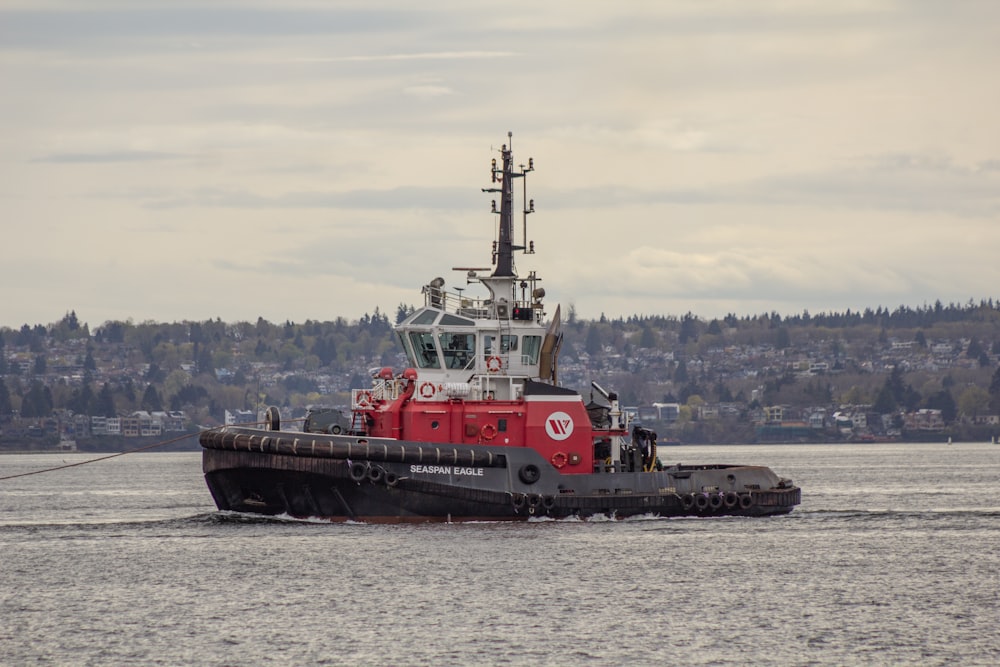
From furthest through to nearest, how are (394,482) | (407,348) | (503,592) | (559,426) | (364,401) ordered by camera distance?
(407,348)
(364,401)
(559,426)
(394,482)
(503,592)

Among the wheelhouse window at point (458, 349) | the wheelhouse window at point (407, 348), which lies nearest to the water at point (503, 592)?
the wheelhouse window at point (458, 349)

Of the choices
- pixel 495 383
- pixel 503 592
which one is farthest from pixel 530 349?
pixel 503 592

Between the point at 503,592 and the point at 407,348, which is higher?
the point at 407,348

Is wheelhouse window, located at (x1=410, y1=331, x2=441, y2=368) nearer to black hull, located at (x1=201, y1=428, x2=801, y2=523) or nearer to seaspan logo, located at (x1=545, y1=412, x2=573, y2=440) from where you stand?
black hull, located at (x1=201, y1=428, x2=801, y2=523)

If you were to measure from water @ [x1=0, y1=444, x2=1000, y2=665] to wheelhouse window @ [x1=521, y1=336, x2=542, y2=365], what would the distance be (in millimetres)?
4828

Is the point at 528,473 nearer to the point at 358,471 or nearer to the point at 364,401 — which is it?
the point at 358,471

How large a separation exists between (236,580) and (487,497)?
27.5 feet

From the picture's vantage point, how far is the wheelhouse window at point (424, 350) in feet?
147

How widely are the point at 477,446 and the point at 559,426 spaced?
246cm

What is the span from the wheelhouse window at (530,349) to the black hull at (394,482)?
11.2 ft

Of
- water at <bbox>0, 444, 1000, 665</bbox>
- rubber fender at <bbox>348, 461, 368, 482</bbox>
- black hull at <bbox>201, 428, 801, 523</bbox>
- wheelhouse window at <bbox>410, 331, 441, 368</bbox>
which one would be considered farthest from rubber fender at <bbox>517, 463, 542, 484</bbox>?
rubber fender at <bbox>348, 461, 368, 482</bbox>

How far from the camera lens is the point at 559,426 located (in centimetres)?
4350

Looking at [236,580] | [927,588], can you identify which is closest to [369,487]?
[236,580]

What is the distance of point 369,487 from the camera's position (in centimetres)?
4181
